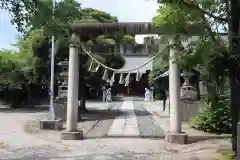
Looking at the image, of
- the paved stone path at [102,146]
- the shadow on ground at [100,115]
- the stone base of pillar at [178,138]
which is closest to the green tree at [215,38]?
the paved stone path at [102,146]

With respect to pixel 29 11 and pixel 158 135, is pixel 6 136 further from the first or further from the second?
pixel 29 11

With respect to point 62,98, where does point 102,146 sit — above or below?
below

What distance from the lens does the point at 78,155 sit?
966 cm

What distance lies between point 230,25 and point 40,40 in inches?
659

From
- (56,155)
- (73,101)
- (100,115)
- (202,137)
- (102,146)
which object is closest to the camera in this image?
(56,155)

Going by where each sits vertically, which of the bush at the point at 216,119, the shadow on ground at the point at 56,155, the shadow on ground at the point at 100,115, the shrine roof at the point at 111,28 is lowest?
the shadow on ground at the point at 56,155

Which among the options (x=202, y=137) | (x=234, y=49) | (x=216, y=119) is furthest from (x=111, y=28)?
(x=234, y=49)

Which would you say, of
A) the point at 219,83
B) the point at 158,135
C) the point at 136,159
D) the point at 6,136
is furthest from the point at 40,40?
the point at 219,83

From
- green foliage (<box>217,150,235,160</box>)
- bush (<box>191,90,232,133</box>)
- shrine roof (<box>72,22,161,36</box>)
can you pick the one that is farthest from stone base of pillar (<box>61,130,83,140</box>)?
green foliage (<box>217,150,235,160</box>)

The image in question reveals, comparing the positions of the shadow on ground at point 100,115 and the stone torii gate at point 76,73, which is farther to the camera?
the shadow on ground at point 100,115

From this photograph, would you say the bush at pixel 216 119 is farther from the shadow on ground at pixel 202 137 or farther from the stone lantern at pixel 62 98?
the stone lantern at pixel 62 98

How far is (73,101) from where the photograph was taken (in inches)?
503

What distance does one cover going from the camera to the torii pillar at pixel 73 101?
1255 cm

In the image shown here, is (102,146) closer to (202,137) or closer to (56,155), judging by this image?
(56,155)
